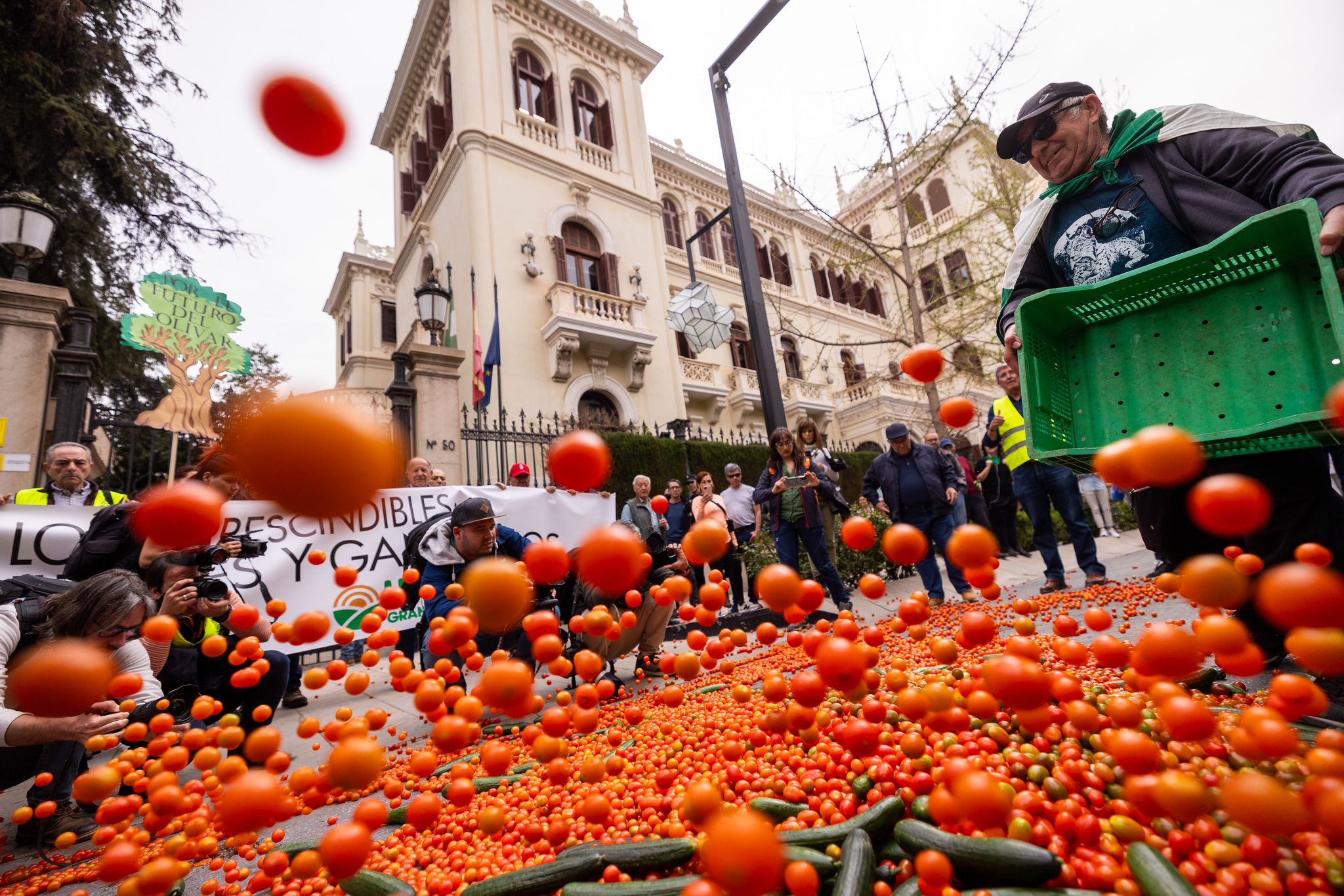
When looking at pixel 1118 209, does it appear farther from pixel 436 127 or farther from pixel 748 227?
pixel 436 127

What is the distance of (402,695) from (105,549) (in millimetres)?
2218

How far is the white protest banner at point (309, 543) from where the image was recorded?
4137mm

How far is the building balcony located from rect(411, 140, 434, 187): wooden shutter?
19.7 ft

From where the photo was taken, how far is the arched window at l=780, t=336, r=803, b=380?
20375 mm

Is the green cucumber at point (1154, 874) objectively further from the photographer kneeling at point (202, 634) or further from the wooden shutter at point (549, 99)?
the wooden shutter at point (549, 99)

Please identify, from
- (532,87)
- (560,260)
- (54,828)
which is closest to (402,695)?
(54,828)

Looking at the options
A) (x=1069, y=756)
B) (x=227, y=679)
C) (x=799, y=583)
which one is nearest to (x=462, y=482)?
(x=227, y=679)

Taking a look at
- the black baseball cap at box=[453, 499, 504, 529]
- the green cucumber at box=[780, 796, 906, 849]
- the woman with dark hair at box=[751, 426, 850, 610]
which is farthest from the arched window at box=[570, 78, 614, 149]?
the green cucumber at box=[780, 796, 906, 849]

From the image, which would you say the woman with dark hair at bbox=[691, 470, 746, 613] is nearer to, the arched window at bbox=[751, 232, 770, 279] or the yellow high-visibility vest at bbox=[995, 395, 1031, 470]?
the yellow high-visibility vest at bbox=[995, 395, 1031, 470]

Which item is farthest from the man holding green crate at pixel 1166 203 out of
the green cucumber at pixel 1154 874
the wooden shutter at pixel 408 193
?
the wooden shutter at pixel 408 193

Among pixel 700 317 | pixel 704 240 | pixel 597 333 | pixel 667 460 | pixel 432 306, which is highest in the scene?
pixel 704 240

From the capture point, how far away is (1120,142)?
211cm

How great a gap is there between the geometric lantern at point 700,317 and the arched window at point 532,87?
31.1ft

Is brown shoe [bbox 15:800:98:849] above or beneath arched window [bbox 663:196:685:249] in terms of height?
beneath
